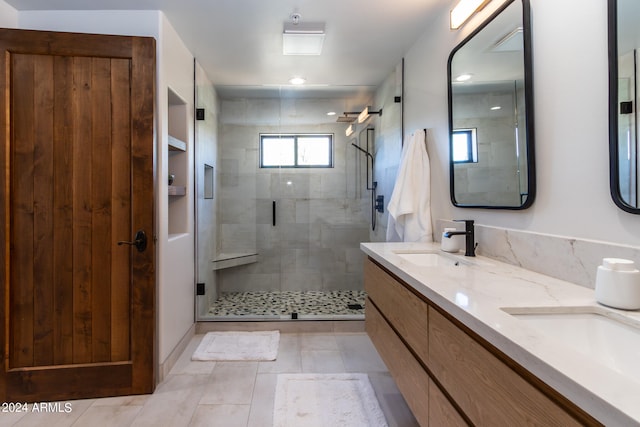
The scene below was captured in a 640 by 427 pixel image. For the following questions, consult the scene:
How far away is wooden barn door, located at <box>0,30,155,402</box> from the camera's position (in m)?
1.88

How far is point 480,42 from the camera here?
1.72 m

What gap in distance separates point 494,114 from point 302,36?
140 cm

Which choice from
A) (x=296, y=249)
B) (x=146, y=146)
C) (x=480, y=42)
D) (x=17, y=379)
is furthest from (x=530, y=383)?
(x=296, y=249)

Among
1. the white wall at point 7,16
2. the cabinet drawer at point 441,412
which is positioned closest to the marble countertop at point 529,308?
the cabinet drawer at point 441,412

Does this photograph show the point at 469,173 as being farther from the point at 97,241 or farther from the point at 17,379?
the point at 17,379

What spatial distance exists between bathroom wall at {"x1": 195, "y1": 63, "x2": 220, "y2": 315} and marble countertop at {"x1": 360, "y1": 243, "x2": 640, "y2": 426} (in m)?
1.97

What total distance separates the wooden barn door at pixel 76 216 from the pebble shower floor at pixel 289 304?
1.20 meters

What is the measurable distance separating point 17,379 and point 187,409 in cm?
101

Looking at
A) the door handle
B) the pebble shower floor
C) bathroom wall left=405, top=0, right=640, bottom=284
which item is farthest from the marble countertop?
the pebble shower floor

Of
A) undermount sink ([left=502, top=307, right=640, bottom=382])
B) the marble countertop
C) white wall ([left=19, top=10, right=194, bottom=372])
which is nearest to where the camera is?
the marble countertop

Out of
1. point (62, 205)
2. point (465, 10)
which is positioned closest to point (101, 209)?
point (62, 205)

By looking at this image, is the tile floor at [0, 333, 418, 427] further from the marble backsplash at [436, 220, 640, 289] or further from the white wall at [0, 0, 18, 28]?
the white wall at [0, 0, 18, 28]

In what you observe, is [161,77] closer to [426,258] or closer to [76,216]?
[76,216]

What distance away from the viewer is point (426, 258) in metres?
1.84
